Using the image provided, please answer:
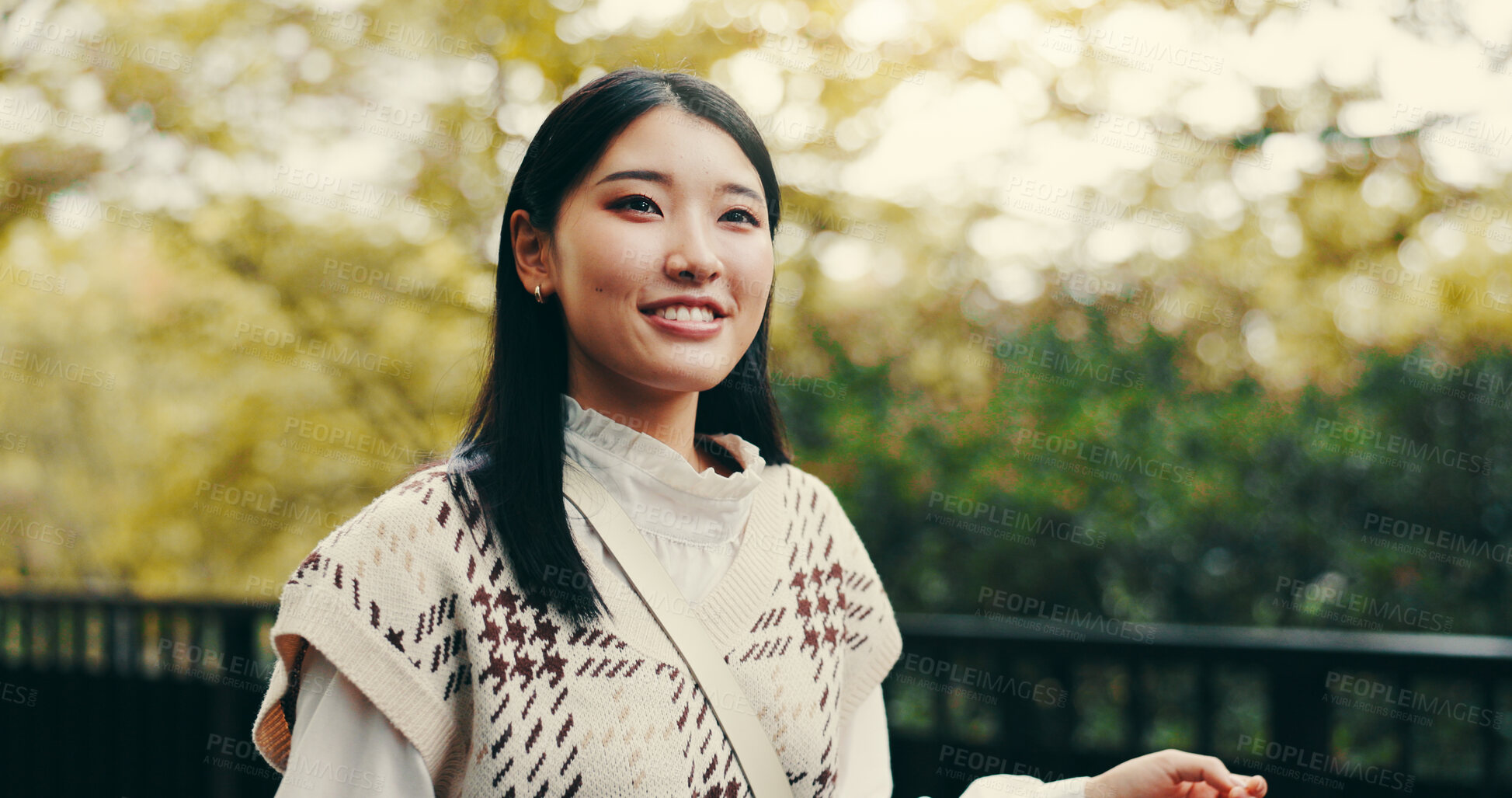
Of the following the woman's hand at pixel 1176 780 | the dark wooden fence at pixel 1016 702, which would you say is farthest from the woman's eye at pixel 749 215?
the dark wooden fence at pixel 1016 702

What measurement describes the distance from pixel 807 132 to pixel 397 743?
15.0 feet

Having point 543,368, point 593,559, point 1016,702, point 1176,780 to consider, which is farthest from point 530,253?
point 1016,702

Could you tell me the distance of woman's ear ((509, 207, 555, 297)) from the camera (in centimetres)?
139

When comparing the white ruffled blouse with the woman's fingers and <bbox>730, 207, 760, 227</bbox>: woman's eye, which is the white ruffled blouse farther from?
the woman's fingers

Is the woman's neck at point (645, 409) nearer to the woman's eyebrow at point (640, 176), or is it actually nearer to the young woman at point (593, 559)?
the young woman at point (593, 559)

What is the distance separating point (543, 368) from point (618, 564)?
0.31m

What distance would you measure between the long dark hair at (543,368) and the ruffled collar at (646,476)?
0.04 meters

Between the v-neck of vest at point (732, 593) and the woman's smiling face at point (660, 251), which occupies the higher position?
the woman's smiling face at point (660, 251)

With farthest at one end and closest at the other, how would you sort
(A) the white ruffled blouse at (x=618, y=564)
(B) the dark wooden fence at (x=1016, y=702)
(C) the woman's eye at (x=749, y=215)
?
(B) the dark wooden fence at (x=1016, y=702) → (C) the woman's eye at (x=749, y=215) → (A) the white ruffled blouse at (x=618, y=564)

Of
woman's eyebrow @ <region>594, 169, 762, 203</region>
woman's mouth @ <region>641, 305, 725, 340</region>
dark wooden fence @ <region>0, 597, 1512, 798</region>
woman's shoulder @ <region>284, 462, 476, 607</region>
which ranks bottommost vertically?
dark wooden fence @ <region>0, 597, 1512, 798</region>

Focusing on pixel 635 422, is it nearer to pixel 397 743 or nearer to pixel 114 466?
pixel 397 743

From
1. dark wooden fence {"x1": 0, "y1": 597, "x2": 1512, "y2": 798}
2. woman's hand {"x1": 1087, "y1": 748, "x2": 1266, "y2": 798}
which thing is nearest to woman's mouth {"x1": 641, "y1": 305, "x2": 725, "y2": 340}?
woman's hand {"x1": 1087, "y1": 748, "x2": 1266, "y2": 798}

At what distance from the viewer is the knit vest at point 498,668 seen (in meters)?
1.15

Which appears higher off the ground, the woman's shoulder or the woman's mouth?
the woman's mouth
